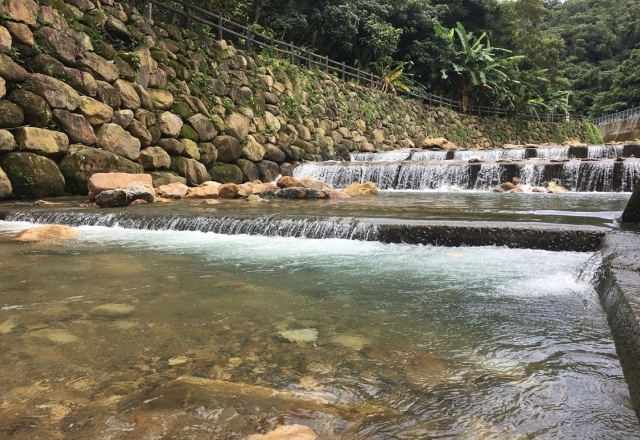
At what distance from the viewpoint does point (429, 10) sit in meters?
22.6

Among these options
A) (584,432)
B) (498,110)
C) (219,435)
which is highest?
(498,110)

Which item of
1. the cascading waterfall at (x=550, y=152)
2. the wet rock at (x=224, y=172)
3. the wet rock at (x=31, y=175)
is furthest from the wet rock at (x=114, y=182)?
the cascading waterfall at (x=550, y=152)

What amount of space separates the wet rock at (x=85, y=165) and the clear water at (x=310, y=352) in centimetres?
492

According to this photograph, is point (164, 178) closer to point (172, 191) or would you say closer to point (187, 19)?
point (172, 191)

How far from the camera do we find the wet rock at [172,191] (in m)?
8.93

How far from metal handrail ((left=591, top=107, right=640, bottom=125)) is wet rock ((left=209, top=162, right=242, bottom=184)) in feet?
96.7

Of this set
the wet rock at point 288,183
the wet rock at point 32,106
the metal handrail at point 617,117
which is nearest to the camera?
the wet rock at point 32,106

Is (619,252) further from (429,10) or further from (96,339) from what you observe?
(429,10)

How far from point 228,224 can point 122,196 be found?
275cm

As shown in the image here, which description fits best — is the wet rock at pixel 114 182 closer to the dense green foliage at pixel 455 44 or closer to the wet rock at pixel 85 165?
the wet rock at pixel 85 165

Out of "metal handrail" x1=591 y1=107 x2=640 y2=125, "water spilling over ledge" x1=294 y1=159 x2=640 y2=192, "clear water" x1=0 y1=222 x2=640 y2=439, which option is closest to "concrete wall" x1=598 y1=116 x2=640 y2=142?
"metal handrail" x1=591 y1=107 x2=640 y2=125

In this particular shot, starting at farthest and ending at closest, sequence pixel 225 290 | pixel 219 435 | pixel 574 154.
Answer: pixel 574 154 → pixel 225 290 → pixel 219 435

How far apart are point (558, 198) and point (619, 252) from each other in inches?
218

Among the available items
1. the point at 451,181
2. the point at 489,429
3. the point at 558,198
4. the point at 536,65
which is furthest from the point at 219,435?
the point at 536,65
